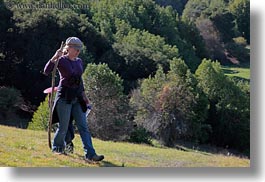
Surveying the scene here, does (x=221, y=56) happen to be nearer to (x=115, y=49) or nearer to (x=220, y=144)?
(x=220, y=144)

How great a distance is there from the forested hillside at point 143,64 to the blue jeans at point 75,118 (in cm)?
130

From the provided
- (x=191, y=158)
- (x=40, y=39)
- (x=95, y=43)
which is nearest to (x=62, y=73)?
(x=191, y=158)

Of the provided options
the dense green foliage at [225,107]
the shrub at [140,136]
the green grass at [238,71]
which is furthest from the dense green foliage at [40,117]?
the green grass at [238,71]

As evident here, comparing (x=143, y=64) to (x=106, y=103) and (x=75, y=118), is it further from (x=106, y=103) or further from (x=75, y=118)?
(x=75, y=118)

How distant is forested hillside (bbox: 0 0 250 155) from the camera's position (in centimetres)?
651

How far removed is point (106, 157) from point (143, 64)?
9.48 feet

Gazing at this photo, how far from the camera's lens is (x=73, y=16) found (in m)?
6.77

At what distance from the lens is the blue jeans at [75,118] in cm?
524

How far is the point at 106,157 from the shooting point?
18.8 ft

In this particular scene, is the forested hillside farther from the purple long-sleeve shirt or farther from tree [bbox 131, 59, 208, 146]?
the purple long-sleeve shirt

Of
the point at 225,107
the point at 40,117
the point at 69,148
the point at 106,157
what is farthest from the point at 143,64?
the point at 69,148

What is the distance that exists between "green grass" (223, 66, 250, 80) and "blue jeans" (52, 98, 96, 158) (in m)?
1.77

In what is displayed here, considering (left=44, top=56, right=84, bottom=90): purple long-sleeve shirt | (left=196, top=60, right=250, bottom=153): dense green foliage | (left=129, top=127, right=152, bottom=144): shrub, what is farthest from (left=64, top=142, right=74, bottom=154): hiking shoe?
(left=129, top=127, right=152, bottom=144): shrub

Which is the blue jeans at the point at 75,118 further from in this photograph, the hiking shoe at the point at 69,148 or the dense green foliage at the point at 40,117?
the dense green foliage at the point at 40,117
